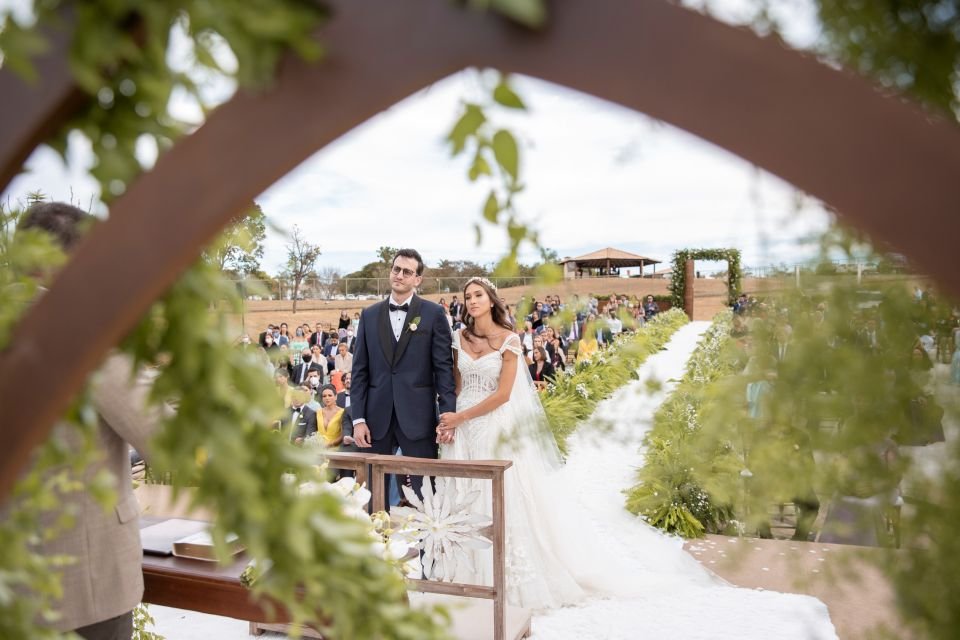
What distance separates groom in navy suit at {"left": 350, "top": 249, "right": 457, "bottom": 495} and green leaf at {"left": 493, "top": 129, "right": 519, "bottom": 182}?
339 centimetres

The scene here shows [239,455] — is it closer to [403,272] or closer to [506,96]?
[506,96]

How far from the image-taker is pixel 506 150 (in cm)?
61

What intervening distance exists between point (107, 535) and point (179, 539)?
908 mm

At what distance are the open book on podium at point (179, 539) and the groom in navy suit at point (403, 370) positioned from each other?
1.50 m

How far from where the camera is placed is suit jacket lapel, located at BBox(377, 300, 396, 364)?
4.08 m

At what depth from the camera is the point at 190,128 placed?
741 millimetres

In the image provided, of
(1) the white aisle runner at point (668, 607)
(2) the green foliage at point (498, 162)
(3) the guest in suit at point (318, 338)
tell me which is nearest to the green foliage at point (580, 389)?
(1) the white aisle runner at point (668, 607)

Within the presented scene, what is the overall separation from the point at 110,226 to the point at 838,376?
76 centimetres

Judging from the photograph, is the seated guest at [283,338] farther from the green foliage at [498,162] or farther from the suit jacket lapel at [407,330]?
the green foliage at [498,162]

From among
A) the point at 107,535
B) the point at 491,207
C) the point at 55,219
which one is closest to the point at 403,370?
the point at 107,535

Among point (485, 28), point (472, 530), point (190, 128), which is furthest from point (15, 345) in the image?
point (472, 530)

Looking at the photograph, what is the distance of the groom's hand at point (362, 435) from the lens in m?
4.11

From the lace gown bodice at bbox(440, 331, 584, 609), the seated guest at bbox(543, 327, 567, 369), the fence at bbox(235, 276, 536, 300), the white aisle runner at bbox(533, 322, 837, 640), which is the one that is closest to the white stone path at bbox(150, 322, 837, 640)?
the white aisle runner at bbox(533, 322, 837, 640)

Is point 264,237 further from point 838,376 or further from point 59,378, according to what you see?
point 838,376
